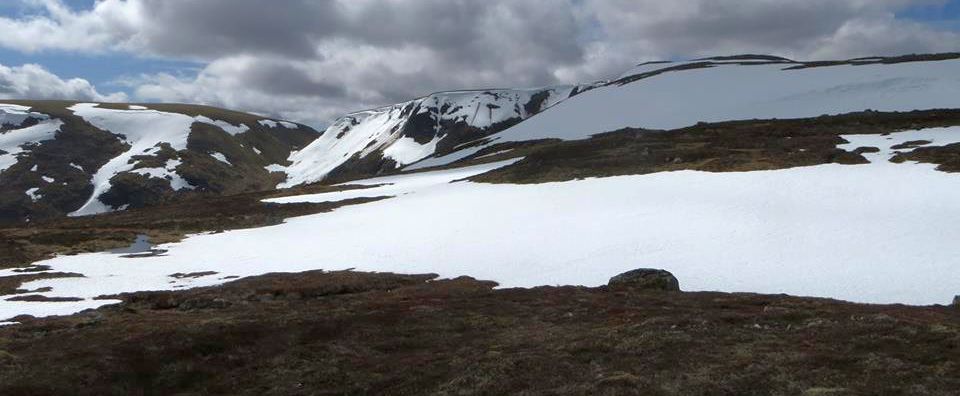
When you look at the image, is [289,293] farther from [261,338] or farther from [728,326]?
[728,326]

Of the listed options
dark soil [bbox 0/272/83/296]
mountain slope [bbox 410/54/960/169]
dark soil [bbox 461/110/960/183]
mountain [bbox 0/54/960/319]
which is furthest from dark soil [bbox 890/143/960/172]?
dark soil [bbox 0/272/83/296]

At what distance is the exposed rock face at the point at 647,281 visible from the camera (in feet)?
121

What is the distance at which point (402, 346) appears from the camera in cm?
2484

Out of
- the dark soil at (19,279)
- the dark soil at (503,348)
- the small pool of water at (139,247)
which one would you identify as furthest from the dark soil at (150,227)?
the dark soil at (503,348)

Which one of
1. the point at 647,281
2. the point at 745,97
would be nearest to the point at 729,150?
the point at 647,281

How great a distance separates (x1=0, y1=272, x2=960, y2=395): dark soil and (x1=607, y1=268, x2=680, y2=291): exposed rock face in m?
2.39

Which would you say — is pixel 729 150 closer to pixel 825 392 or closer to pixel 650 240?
pixel 650 240

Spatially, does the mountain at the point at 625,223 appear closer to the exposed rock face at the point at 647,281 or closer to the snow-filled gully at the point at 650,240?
the snow-filled gully at the point at 650,240

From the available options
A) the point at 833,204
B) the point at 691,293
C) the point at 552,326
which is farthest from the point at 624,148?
the point at 552,326

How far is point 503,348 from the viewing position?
75.7 ft

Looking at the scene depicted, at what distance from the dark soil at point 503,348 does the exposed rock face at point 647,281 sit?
7.84ft

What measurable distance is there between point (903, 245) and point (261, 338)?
132 ft

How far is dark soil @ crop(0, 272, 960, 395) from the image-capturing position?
56.8 ft

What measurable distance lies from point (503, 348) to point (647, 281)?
16.9m
